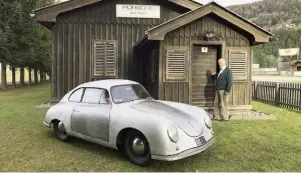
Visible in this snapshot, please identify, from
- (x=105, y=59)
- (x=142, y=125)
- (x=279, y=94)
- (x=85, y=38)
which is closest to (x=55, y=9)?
(x=85, y=38)

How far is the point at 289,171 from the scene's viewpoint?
5.06 metres

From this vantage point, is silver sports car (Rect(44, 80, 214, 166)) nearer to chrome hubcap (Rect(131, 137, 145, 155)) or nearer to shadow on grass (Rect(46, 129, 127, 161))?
chrome hubcap (Rect(131, 137, 145, 155))

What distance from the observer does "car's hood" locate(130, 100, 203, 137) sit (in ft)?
16.8

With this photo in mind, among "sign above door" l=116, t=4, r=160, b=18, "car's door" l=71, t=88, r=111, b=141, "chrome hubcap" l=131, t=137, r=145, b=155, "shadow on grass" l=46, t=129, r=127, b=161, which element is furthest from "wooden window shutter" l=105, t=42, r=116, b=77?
"chrome hubcap" l=131, t=137, r=145, b=155

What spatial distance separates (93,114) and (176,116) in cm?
179

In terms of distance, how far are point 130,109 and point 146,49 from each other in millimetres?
7296

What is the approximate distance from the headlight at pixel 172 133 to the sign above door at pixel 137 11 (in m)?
8.88

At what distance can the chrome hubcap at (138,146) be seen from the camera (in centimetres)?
516

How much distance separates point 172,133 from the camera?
15.9 ft

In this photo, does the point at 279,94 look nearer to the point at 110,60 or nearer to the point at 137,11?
the point at 137,11

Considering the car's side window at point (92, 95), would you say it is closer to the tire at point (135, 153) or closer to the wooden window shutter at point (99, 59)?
the tire at point (135, 153)

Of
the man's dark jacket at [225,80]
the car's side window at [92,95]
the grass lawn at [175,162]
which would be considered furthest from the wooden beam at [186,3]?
the car's side window at [92,95]

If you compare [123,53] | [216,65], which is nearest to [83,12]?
[123,53]

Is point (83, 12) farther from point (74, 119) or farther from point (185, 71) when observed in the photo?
point (74, 119)
